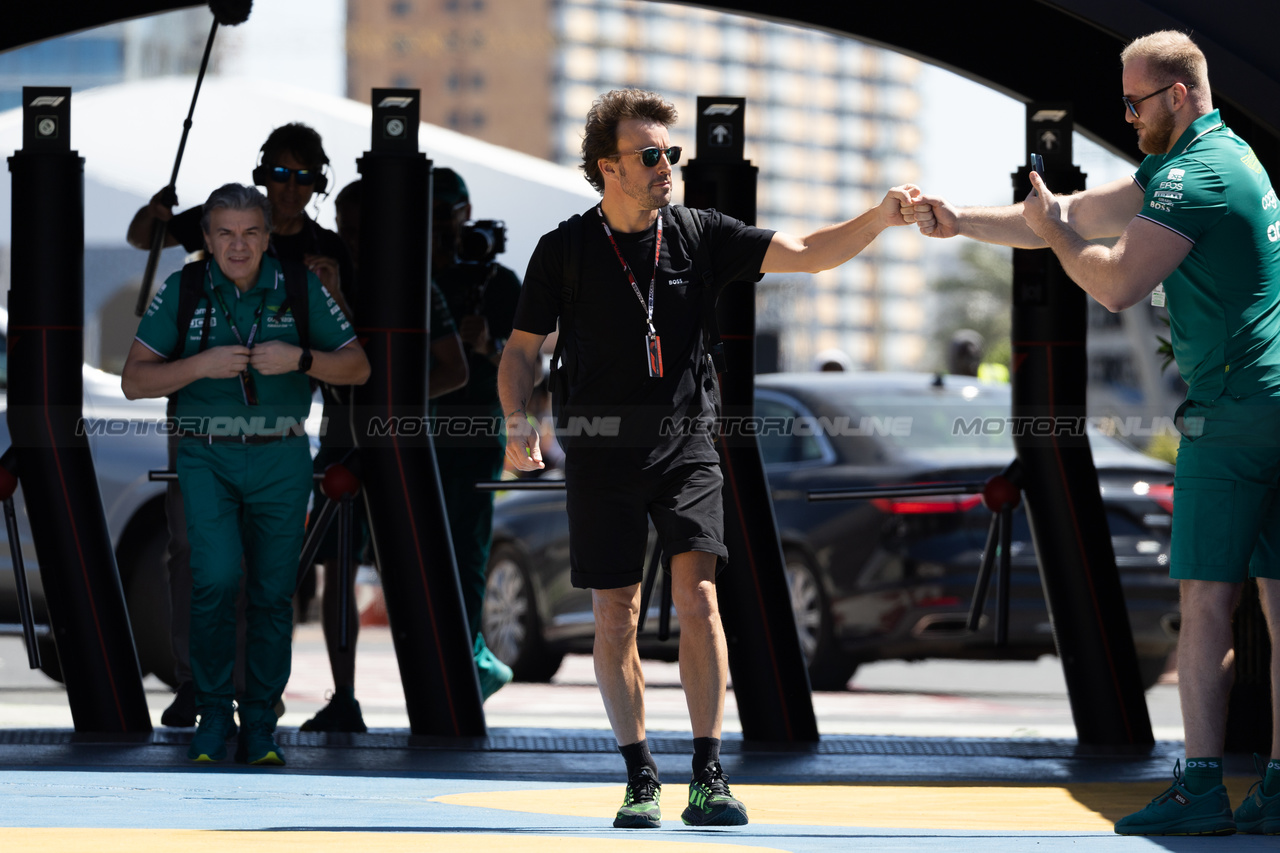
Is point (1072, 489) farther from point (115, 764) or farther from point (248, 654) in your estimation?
Result: point (115, 764)

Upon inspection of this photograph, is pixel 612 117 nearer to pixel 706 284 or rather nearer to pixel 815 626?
pixel 706 284

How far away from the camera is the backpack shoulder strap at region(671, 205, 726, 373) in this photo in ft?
16.2

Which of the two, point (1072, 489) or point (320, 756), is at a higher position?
point (1072, 489)

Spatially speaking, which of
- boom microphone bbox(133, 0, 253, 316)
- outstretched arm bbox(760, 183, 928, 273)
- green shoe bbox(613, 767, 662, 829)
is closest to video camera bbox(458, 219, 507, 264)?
boom microphone bbox(133, 0, 253, 316)

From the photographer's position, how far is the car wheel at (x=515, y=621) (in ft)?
34.0

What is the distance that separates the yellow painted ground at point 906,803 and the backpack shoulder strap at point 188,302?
181 centimetres

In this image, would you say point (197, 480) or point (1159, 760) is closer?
point (197, 480)

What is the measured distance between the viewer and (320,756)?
245 inches

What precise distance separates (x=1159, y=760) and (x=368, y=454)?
9.88 feet

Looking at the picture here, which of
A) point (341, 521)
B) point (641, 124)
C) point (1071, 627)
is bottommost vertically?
point (1071, 627)

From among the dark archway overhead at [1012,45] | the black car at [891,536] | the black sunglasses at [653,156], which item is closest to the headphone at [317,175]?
the dark archway overhead at [1012,45]

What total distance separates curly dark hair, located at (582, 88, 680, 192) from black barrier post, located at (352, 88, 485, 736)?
182 cm

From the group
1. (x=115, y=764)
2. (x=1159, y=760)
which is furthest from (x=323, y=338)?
(x=1159, y=760)

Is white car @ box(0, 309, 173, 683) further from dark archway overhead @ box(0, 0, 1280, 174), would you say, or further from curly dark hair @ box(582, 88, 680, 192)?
curly dark hair @ box(582, 88, 680, 192)
